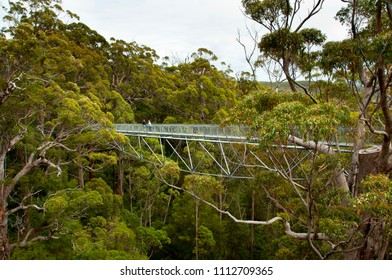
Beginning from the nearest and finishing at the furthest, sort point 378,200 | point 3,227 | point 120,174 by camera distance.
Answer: point 378,200 < point 3,227 < point 120,174

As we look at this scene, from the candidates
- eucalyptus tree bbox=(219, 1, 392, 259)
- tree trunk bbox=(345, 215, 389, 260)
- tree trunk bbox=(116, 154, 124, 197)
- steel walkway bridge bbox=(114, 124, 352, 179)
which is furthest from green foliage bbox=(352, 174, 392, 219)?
tree trunk bbox=(116, 154, 124, 197)

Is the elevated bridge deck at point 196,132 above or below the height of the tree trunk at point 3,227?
above

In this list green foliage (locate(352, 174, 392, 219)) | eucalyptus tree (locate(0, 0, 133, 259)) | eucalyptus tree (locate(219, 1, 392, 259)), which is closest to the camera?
green foliage (locate(352, 174, 392, 219))

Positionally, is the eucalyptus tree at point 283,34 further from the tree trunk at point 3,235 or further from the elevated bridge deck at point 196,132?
the tree trunk at point 3,235

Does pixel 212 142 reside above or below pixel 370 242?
above

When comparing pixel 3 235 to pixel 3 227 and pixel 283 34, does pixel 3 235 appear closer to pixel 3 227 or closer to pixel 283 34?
pixel 3 227

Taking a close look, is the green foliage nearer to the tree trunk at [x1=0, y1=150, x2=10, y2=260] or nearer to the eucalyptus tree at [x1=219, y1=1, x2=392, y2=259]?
the eucalyptus tree at [x1=219, y1=1, x2=392, y2=259]

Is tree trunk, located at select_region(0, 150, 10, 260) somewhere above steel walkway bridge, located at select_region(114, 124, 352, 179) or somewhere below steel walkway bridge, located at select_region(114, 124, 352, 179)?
below

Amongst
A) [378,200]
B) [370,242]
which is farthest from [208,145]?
[378,200]

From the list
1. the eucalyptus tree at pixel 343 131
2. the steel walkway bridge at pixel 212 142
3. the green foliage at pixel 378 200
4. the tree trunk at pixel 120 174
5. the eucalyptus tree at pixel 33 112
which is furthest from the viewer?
the tree trunk at pixel 120 174

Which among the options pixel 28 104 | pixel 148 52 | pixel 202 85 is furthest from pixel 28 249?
pixel 148 52

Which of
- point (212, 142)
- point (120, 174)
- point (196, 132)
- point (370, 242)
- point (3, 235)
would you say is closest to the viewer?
point (370, 242)

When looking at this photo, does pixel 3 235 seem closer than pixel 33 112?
Yes

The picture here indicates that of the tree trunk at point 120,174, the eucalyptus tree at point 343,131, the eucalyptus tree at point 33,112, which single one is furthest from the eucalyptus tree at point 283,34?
the tree trunk at point 120,174
